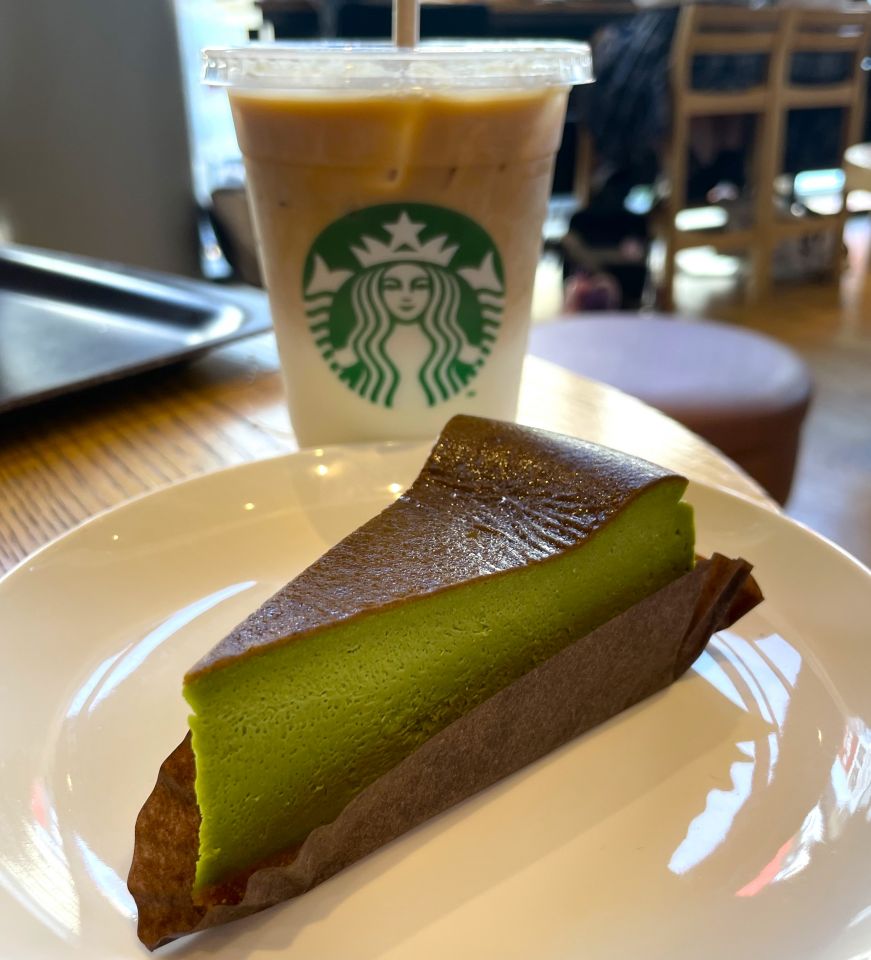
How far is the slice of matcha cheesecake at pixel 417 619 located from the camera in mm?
535

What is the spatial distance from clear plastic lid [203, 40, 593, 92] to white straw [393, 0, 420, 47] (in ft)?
0.08

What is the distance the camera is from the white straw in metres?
0.81

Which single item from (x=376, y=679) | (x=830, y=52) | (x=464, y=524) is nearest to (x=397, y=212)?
(x=464, y=524)

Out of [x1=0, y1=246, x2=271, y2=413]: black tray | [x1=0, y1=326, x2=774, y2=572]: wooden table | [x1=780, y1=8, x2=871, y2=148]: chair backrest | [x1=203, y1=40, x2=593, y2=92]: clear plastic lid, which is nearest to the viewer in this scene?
[x1=203, y1=40, x2=593, y2=92]: clear plastic lid

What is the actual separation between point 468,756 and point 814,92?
4.21 meters

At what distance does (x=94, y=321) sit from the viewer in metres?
1.29

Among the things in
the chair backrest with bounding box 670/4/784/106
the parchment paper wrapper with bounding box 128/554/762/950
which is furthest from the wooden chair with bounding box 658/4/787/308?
the parchment paper wrapper with bounding box 128/554/762/950

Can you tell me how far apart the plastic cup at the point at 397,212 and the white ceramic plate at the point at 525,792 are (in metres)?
0.22

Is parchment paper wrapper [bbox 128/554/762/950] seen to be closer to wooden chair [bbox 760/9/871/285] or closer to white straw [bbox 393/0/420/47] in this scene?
white straw [bbox 393/0/420/47]

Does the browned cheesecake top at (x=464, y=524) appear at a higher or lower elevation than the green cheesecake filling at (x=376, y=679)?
higher

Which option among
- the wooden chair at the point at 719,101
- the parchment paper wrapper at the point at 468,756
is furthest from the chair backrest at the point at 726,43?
the parchment paper wrapper at the point at 468,756

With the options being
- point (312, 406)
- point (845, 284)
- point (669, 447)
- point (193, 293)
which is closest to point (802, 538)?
point (669, 447)

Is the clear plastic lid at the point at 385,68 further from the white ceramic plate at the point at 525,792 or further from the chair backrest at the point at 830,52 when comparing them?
A: the chair backrest at the point at 830,52

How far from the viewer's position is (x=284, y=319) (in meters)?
0.90
